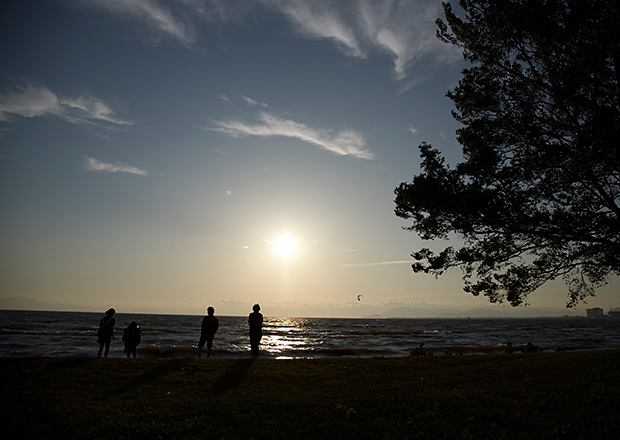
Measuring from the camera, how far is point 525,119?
13.3m

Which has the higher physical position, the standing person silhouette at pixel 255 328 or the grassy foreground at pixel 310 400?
the standing person silhouette at pixel 255 328

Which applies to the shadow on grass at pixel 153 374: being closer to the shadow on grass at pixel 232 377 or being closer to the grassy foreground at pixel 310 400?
the grassy foreground at pixel 310 400

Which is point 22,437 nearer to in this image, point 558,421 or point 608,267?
point 558,421

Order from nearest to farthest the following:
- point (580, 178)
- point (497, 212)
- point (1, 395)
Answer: point (1, 395) → point (580, 178) → point (497, 212)

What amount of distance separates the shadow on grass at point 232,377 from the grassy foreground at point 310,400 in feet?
0.10

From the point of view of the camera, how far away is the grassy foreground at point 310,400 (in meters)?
7.32

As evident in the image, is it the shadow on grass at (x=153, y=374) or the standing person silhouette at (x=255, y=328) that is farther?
the standing person silhouette at (x=255, y=328)

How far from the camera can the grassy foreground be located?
24.0 ft

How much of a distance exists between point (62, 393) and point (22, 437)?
3114mm

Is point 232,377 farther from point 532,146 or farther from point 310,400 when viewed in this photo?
point 532,146

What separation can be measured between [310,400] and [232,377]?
401 cm

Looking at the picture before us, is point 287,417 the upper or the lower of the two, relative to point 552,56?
lower

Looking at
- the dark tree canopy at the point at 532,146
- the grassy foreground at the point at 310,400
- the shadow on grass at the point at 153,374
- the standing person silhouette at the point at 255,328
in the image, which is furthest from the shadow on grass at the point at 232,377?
the dark tree canopy at the point at 532,146

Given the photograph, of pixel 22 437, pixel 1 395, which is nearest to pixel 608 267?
pixel 22 437
